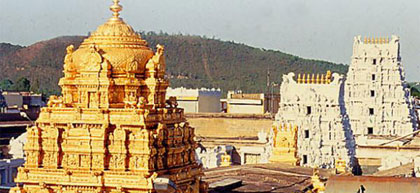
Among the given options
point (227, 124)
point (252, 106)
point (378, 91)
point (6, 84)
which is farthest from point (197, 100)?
point (6, 84)

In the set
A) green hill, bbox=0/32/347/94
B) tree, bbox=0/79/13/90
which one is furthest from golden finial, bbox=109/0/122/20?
green hill, bbox=0/32/347/94

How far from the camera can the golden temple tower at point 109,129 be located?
20.8 m

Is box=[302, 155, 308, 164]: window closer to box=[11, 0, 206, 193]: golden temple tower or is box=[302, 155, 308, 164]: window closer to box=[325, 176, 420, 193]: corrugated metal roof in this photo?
box=[325, 176, 420, 193]: corrugated metal roof

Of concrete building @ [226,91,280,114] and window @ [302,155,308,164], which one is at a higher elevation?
concrete building @ [226,91,280,114]

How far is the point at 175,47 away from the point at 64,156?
127428mm

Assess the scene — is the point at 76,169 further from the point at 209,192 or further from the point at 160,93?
the point at 209,192

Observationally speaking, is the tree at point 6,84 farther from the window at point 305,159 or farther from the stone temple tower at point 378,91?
the window at point 305,159

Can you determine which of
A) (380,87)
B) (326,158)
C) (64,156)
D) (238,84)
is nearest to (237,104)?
(380,87)

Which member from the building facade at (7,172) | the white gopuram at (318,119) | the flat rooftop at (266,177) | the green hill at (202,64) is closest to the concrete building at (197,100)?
the white gopuram at (318,119)

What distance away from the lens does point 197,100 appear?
3216 inches

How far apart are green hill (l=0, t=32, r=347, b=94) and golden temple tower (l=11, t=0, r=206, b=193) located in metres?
89.2

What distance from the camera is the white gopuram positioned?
190 ft

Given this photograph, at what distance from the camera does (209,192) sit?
2491 centimetres

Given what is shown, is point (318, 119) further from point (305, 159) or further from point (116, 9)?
point (116, 9)
